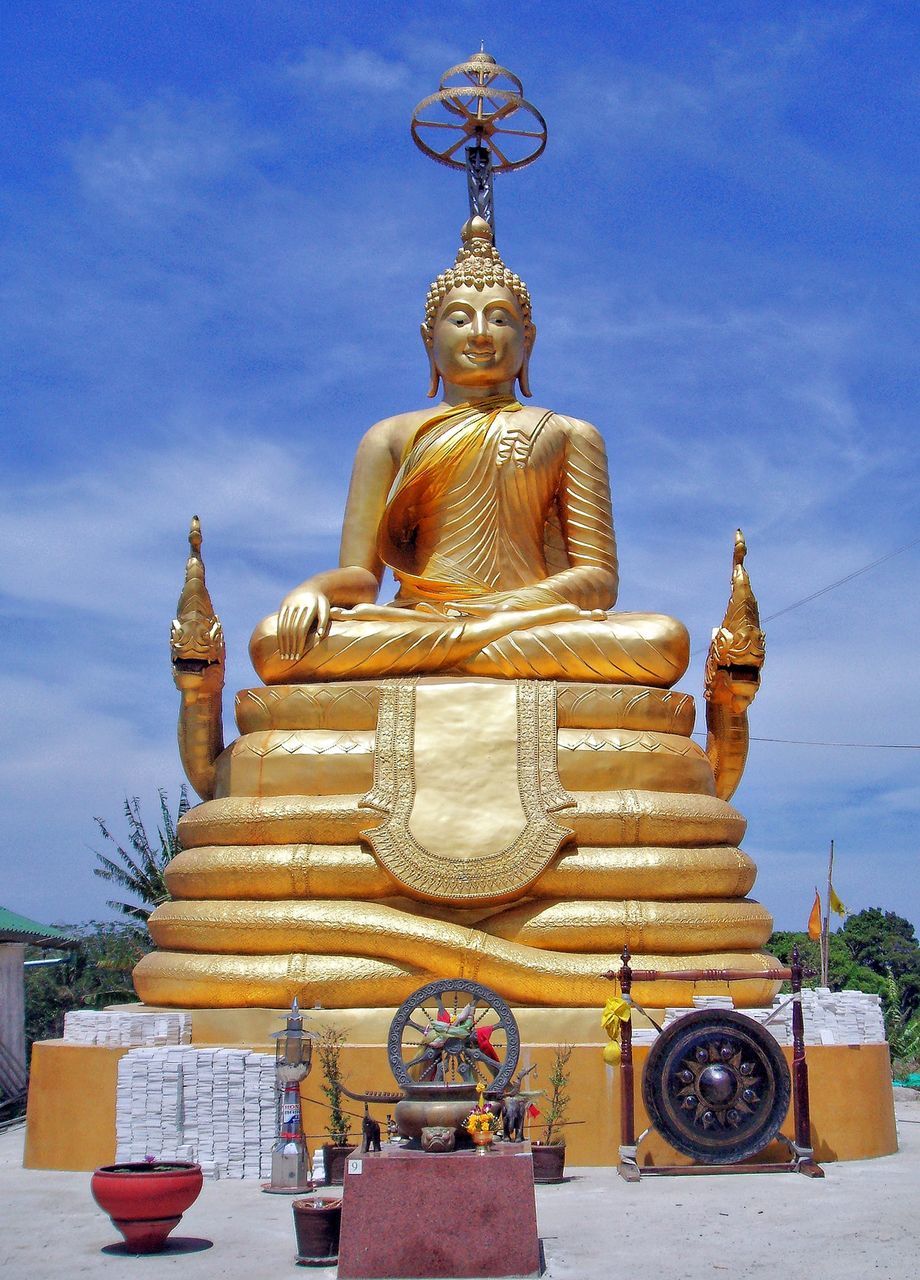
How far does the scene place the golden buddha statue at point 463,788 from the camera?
868 cm

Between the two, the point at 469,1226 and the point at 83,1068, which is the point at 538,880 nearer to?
the point at 83,1068

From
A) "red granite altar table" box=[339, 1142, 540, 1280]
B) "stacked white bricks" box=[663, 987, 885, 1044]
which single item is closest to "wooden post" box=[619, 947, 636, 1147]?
"stacked white bricks" box=[663, 987, 885, 1044]

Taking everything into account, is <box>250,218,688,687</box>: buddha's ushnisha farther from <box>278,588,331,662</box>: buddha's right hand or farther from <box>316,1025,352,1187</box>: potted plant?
<box>316,1025,352,1187</box>: potted plant

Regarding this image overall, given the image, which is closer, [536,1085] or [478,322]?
[536,1085]

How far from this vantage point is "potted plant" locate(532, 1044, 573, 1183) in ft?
22.9

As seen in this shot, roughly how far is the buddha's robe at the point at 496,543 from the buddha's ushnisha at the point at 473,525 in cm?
1

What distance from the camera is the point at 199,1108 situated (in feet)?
25.2

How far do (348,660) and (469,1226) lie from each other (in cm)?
534

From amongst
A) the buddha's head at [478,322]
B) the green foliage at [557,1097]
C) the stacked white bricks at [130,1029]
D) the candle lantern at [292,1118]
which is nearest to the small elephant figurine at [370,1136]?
the candle lantern at [292,1118]

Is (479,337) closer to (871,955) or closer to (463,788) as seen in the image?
(463,788)

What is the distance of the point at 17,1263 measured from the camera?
218 inches

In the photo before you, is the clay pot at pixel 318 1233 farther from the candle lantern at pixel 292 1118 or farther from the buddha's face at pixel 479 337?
the buddha's face at pixel 479 337

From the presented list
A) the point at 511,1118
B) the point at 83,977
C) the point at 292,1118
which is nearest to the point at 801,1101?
the point at 511,1118

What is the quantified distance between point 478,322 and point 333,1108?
685 cm
